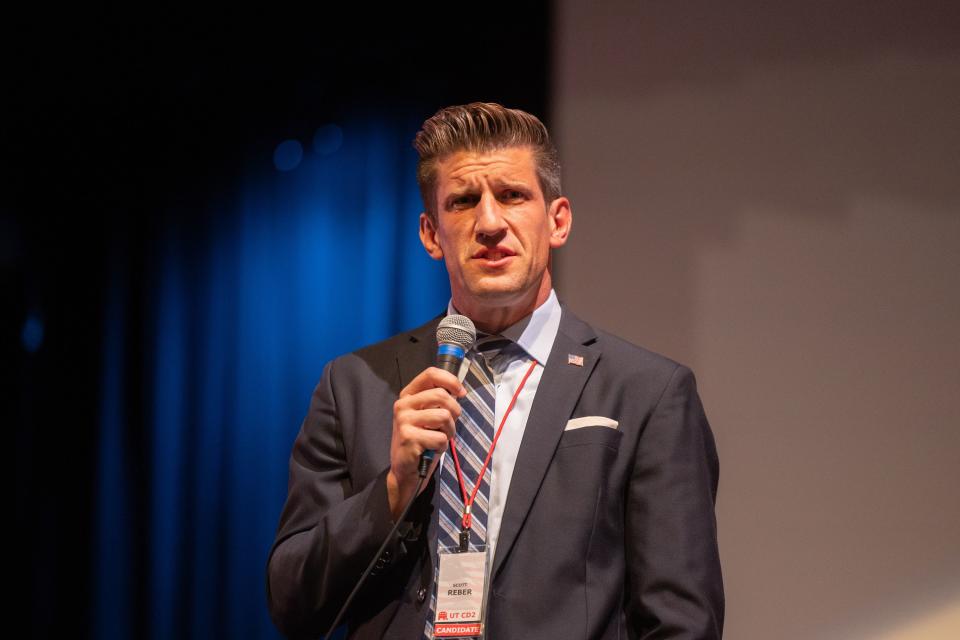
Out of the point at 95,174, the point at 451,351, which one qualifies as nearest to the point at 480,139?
the point at 451,351

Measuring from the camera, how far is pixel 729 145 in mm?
2994

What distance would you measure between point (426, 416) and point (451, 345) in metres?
0.15

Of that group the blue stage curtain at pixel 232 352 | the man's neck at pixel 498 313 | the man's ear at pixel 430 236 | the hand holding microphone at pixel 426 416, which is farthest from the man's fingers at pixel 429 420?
the blue stage curtain at pixel 232 352

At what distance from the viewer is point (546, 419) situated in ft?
5.68

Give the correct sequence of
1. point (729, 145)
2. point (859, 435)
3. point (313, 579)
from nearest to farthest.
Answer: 1. point (313, 579)
2. point (859, 435)
3. point (729, 145)

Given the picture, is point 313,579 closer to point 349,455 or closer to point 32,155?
point 349,455

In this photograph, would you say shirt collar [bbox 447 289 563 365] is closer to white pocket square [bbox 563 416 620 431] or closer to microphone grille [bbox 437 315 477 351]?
white pocket square [bbox 563 416 620 431]

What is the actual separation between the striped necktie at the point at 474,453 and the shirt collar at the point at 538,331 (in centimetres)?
3

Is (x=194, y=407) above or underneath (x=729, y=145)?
underneath

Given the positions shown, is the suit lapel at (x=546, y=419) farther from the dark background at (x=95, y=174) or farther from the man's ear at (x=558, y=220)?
the dark background at (x=95, y=174)

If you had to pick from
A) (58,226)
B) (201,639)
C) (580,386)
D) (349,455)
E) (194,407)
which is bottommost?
(201,639)

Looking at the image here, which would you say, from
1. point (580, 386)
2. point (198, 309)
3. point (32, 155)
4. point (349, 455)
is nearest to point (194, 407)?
point (198, 309)

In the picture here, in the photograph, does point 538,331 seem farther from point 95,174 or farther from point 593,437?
point 95,174

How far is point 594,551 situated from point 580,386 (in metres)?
0.32
